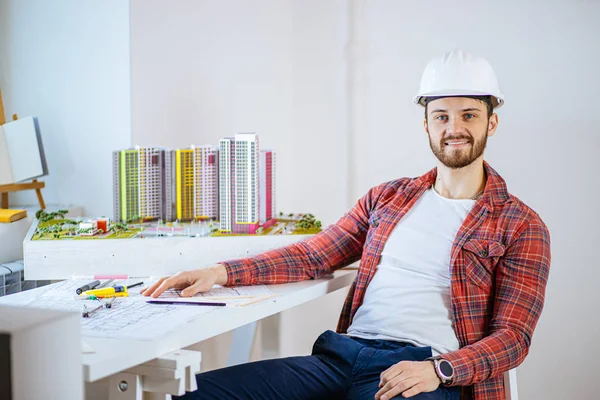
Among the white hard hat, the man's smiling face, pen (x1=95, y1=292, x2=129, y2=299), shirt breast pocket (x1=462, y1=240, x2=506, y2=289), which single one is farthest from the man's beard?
pen (x1=95, y1=292, x2=129, y2=299)

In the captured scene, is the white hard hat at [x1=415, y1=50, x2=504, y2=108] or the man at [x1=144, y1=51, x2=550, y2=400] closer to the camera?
the man at [x1=144, y1=51, x2=550, y2=400]

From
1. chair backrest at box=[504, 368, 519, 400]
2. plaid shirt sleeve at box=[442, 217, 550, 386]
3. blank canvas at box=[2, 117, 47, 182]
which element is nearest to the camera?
plaid shirt sleeve at box=[442, 217, 550, 386]

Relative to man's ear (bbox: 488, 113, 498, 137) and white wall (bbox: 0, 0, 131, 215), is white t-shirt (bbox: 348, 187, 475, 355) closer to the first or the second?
man's ear (bbox: 488, 113, 498, 137)

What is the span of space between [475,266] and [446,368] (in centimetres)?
29

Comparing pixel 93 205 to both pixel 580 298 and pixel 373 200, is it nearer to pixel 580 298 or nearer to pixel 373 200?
pixel 373 200

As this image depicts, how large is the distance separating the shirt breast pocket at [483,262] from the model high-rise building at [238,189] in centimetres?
66

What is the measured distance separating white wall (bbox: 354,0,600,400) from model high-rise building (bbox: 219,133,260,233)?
823 millimetres

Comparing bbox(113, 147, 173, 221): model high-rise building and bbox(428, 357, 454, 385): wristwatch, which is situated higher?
bbox(113, 147, 173, 221): model high-rise building

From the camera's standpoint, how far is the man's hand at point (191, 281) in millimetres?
1614

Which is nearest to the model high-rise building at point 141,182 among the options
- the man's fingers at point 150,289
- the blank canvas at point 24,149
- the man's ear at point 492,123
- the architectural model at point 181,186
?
the architectural model at point 181,186

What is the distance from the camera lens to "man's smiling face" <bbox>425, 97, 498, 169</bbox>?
180cm

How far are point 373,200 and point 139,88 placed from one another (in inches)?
41.3

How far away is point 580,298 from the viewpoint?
7.57 ft

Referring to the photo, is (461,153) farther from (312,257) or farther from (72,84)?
(72,84)
